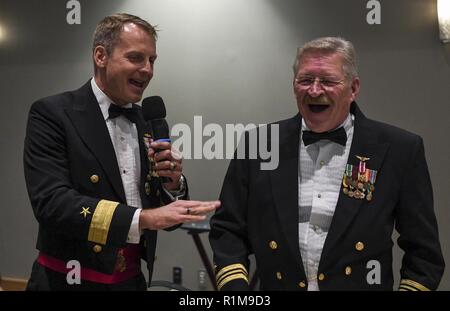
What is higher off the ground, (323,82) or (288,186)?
(323,82)

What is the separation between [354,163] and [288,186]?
250 millimetres

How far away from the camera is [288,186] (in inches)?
66.9

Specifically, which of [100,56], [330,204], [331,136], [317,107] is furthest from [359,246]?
[100,56]

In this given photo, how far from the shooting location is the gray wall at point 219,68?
Answer: 138 inches

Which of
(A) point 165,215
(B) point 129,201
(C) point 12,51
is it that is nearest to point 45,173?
(B) point 129,201

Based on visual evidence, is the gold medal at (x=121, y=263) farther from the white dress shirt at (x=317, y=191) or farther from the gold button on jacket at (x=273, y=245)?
the white dress shirt at (x=317, y=191)

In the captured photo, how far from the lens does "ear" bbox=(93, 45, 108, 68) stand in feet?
6.14

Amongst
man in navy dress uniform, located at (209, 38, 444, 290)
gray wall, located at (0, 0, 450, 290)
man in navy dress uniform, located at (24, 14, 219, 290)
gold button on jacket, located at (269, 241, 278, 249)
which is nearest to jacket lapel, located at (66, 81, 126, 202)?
man in navy dress uniform, located at (24, 14, 219, 290)

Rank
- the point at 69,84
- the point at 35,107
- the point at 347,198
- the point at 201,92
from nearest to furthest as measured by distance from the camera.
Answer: the point at 347,198, the point at 35,107, the point at 201,92, the point at 69,84

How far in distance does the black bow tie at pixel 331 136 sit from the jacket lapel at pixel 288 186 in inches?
2.1

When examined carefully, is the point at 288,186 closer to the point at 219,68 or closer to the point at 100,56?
the point at 100,56

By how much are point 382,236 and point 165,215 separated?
75 cm
